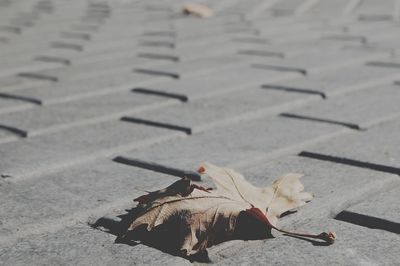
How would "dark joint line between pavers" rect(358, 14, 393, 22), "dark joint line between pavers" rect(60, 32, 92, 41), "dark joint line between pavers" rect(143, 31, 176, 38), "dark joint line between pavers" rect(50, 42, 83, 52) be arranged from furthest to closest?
"dark joint line between pavers" rect(358, 14, 393, 22) < "dark joint line between pavers" rect(143, 31, 176, 38) < "dark joint line between pavers" rect(60, 32, 92, 41) < "dark joint line between pavers" rect(50, 42, 83, 52)

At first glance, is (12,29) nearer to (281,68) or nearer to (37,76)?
(37,76)

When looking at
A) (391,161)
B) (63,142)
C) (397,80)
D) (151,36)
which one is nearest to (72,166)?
(63,142)

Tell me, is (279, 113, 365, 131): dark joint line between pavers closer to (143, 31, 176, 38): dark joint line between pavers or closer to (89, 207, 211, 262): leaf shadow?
(89, 207, 211, 262): leaf shadow

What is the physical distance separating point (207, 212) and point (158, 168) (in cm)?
57

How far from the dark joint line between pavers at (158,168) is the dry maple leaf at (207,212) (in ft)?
1.02

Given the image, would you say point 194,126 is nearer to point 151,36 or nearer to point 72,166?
point 72,166

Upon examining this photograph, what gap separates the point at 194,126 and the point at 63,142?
419 mm

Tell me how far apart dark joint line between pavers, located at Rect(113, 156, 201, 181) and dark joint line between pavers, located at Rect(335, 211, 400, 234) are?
417mm

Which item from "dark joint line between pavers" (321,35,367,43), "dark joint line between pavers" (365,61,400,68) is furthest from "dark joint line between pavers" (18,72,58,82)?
"dark joint line between pavers" (321,35,367,43)

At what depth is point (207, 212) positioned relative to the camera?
141 centimetres

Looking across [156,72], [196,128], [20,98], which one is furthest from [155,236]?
[156,72]

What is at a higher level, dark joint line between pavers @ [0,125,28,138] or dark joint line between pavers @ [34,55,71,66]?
dark joint line between pavers @ [0,125,28,138]

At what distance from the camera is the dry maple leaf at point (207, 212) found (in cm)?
139

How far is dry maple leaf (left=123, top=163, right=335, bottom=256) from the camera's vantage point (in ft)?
4.56
